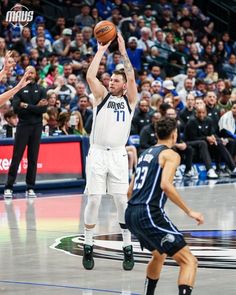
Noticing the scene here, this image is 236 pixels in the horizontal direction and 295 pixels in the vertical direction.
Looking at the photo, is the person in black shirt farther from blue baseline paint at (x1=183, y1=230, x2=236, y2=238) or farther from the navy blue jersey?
the navy blue jersey

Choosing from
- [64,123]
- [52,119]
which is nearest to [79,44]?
[64,123]

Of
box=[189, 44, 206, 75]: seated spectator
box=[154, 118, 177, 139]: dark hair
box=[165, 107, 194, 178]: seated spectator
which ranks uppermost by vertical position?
box=[154, 118, 177, 139]: dark hair

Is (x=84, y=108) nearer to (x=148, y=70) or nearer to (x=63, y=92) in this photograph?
(x=63, y=92)

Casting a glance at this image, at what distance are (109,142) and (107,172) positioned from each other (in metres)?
0.35

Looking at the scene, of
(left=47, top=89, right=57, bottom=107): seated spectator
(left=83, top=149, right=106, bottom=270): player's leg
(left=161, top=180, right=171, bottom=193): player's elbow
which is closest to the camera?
(left=161, top=180, right=171, bottom=193): player's elbow

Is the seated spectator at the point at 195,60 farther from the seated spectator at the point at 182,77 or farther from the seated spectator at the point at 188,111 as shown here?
the seated spectator at the point at 188,111

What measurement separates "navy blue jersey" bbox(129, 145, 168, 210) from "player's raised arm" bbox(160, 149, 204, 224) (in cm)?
10

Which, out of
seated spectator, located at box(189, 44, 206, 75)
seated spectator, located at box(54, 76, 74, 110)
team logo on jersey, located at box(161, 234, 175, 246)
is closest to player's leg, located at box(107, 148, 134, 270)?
team logo on jersey, located at box(161, 234, 175, 246)

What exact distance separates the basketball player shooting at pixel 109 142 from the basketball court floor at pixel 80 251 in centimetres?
65

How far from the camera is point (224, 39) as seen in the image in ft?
106

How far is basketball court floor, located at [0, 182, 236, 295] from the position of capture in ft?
31.2

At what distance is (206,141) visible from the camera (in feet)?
74.5

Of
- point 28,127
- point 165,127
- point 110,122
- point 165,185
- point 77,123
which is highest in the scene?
point 165,127

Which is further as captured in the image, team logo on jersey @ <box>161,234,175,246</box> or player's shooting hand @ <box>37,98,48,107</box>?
player's shooting hand @ <box>37,98,48,107</box>
